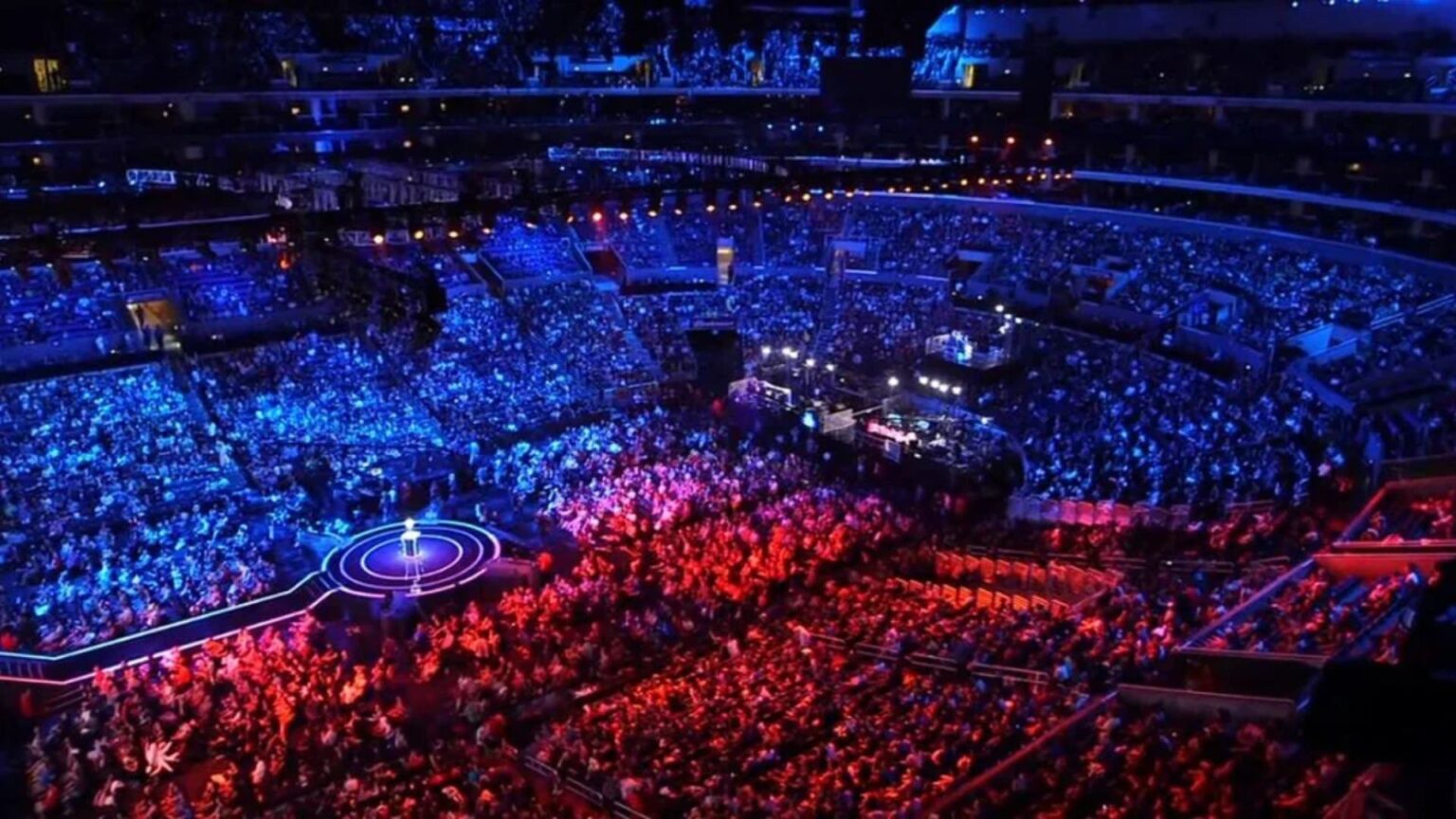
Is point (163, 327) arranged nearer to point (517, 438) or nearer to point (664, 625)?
point (517, 438)

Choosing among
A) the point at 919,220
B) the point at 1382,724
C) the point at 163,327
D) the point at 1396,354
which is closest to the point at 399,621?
the point at 163,327

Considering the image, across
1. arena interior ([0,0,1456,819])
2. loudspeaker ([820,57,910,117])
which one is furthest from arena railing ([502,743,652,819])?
loudspeaker ([820,57,910,117])

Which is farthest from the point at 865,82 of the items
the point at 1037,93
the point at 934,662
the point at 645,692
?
the point at 645,692

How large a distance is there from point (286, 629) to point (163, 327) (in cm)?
1124

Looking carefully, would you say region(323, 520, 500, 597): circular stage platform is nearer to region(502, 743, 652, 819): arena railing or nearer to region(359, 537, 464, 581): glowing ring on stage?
region(359, 537, 464, 581): glowing ring on stage

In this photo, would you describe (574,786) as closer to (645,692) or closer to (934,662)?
(645,692)

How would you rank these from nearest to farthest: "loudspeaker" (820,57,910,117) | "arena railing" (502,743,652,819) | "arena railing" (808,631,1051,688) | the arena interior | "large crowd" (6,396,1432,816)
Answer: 1. "arena railing" (502,743,652,819)
2. "large crowd" (6,396,1432,816)
3. the arena interior
4. "arena railing" (808,631,1051,688)
5. "loudspeaker" (820,57,910,117)

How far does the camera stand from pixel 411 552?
56.6 ft

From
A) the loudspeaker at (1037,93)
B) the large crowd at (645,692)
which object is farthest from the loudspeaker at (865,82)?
the large crowd at (645,692)

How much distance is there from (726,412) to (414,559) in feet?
28.6

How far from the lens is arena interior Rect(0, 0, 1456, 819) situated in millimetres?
11289

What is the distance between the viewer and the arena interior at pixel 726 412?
11289mm

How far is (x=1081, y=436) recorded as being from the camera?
20.5 m

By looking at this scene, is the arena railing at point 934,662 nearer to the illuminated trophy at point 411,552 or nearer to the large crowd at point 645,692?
the large crowd at point 645,692
